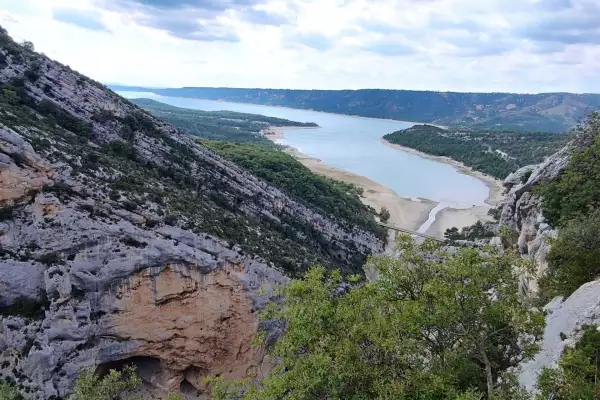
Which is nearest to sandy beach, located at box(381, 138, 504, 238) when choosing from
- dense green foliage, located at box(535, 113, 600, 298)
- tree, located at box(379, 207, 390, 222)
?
tree, located at box(379, 207, 390, 222)

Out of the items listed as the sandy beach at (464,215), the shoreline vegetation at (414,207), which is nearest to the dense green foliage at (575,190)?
the shoreline vegetation at (414,207)

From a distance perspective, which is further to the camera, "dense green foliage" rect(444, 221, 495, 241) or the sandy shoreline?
the sandy shoreline

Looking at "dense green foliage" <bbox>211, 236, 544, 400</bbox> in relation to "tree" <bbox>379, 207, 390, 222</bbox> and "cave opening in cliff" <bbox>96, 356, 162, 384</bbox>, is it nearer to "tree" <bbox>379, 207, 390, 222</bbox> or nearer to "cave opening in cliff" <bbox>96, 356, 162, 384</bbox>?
"cave opening in cliff" <bbox>96, 356, 162, 384</bbox>

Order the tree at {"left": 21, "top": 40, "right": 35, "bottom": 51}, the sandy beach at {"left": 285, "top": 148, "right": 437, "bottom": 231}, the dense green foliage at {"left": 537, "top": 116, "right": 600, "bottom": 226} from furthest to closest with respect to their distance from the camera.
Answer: the sandy beach at {"left": 285, "top": 148, "right": 437, "bottom": 231} < the tree at {"left": 21, "top": 40, "right": 35, "bottom": 51} < the dense green foliage at {"left": 537, "top": 116, "right": 600, "bottom": 226}

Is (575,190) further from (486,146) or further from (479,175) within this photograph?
(486,146)

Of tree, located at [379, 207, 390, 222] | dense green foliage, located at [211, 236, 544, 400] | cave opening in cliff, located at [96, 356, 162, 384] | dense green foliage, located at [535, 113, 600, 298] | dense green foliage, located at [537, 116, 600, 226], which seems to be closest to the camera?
dense green foliage, located at [211, 236, 544, 400]

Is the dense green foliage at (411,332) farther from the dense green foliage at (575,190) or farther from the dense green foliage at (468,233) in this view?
the dense green foliage at (468,233)

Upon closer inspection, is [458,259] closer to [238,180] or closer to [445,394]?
[445,394]
